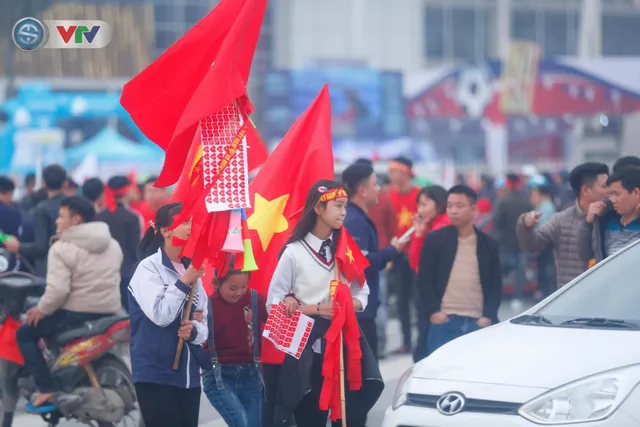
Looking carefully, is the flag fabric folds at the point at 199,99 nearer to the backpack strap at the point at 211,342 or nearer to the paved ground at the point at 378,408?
the backpack strap at the point at 211,342

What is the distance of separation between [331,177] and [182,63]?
1517 millimetres

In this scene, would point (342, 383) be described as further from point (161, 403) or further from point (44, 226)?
point (44, 226)

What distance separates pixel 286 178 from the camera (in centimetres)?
834

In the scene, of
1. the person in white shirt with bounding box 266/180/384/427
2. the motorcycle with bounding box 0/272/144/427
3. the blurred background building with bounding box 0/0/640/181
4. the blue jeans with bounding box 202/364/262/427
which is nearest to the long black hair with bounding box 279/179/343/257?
the person in white shirt with bounding box 266/180/384/427

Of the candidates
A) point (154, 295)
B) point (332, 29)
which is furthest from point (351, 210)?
point (332, 29)

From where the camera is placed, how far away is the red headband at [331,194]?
6.96m

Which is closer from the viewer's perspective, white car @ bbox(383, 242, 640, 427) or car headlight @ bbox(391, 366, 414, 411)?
white car @ bbox(383, 242, 640, 427)

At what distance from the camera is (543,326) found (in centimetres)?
589

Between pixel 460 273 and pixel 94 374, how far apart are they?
8.87ft

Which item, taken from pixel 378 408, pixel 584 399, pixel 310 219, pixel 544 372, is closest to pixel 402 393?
pixel 544 372

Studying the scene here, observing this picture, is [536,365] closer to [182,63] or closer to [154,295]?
[154,295]

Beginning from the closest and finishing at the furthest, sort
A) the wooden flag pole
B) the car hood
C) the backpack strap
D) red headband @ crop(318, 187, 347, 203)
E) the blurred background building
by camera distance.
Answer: the car hood
the wooden flag pole
the backpack strap
red headband @ crop(318, 187, 347, 203)
the blurred background building

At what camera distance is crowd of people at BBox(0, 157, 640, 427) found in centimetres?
627

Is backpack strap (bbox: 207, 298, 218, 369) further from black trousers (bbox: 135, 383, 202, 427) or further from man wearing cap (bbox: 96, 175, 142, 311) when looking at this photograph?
man wearing cap (bbox: 96, 175, 142, 311)
